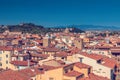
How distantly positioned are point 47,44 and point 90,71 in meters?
64.9

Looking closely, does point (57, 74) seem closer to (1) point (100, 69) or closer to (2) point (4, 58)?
(1) point (100, 69)

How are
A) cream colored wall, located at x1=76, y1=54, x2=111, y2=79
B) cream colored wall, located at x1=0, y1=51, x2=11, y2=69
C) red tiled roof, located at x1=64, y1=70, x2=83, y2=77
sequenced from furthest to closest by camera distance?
1. cream colored wall, located at x1=0, y1=51, x2=11, y2=69
2. cream colored wall, located at x1=76, y1=54, x2=111, y2=79
3. red tiled roof, located at x1=64, y1=70, x2=83, y2=77

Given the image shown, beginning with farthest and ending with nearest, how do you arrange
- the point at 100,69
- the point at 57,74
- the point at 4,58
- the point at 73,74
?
the point at 4,58 < the point at 100,69 < the point at 73,74 < the point at 57,74

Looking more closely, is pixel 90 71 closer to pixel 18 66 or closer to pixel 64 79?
pixel 64 79

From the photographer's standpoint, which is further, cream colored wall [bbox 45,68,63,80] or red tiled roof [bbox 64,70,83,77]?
red tiled roof [bbox 64,70,83,77]

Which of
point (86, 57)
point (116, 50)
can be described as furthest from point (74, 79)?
point (116, 50)

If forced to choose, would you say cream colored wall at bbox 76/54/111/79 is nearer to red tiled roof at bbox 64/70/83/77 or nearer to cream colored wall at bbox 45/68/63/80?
red tiled roof at bbox 64/70/83/77

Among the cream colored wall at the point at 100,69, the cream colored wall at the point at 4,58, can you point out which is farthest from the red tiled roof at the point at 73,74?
the cream colored wall at the point at 4,58

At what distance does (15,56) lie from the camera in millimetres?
77625

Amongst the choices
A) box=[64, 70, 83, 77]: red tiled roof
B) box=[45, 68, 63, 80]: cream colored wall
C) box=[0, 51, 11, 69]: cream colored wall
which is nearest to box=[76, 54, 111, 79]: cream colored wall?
box=[64, 70, 83, 77]: red tiled roof

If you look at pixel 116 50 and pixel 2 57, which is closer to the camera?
pixel 2 57

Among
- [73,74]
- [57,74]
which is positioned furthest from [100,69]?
[57,74]

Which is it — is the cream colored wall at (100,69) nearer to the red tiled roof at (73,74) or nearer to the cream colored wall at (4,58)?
the red tiled roof at (73,74)

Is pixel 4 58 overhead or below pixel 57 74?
below
